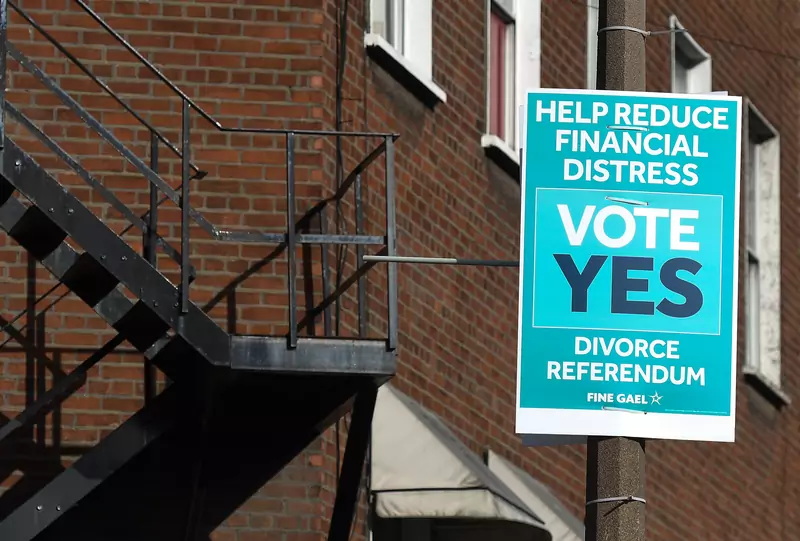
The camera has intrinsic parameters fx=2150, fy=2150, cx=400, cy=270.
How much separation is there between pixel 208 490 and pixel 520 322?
2.79 m

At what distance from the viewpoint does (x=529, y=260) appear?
27.6 ft

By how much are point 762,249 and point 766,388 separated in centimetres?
136

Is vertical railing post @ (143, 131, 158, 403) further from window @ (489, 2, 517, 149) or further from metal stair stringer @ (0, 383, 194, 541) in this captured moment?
window @ (489, 2, 517, 149)

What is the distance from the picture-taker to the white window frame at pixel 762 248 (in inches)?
677

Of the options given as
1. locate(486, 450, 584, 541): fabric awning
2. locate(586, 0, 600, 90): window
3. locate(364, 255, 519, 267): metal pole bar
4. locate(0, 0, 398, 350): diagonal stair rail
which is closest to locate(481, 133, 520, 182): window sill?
locate(586, 0, 600, 90): window

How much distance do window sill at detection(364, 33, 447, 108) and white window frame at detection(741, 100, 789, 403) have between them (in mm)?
5230

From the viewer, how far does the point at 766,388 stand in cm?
1677

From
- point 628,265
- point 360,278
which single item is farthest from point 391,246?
point 628,265

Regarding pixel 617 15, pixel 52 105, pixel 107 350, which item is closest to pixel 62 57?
pixel 52 105

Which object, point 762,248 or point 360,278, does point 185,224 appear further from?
point 762,248

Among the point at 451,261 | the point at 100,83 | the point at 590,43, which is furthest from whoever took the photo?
the point at 590,43

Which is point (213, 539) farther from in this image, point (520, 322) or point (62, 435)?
point (520, 322)

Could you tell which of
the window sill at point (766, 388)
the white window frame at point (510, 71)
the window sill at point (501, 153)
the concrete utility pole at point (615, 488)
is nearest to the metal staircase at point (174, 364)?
the concrete utility pole at point (615, 488)

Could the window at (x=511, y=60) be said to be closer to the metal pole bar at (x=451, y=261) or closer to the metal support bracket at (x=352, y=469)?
the metal support bracket at (x=352, y=469)
